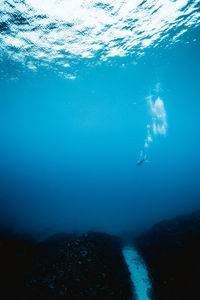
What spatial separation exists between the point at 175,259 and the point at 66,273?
244 inches

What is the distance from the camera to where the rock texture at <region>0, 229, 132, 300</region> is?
6.96 meters

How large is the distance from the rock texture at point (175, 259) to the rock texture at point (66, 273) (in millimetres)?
1810

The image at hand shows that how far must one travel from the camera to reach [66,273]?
7816 millimetres

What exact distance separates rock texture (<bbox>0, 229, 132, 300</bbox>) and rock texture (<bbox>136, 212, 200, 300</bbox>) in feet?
5.94

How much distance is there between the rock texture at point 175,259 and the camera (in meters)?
7.21

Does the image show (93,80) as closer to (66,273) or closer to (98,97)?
(98,97)

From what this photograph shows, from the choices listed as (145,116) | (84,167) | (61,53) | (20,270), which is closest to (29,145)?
(84,167)

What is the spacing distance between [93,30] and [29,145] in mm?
60754

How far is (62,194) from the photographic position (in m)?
57.7

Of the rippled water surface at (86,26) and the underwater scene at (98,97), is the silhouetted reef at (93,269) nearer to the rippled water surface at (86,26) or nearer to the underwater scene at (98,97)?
the underwater scene at (98,97)

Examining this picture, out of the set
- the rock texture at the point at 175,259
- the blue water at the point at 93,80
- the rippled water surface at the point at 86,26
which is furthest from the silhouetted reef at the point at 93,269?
the rippled water surface at the point at 86,26

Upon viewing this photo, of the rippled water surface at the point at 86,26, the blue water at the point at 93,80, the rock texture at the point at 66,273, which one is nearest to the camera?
the rock texture at the point at 66,273

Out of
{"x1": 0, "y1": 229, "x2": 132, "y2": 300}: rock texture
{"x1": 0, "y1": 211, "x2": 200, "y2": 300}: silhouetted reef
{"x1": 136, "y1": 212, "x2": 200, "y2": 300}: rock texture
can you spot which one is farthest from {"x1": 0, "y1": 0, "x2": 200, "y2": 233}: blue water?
{"x1": 0, "y1": 229, "x2": 132, "y2": 300}: rock texture

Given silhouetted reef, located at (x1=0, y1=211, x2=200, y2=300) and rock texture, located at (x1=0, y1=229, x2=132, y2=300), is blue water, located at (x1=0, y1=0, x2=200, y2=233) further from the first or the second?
rock texture, located at (x1=0, y1=229, x2=132, y2=300)
